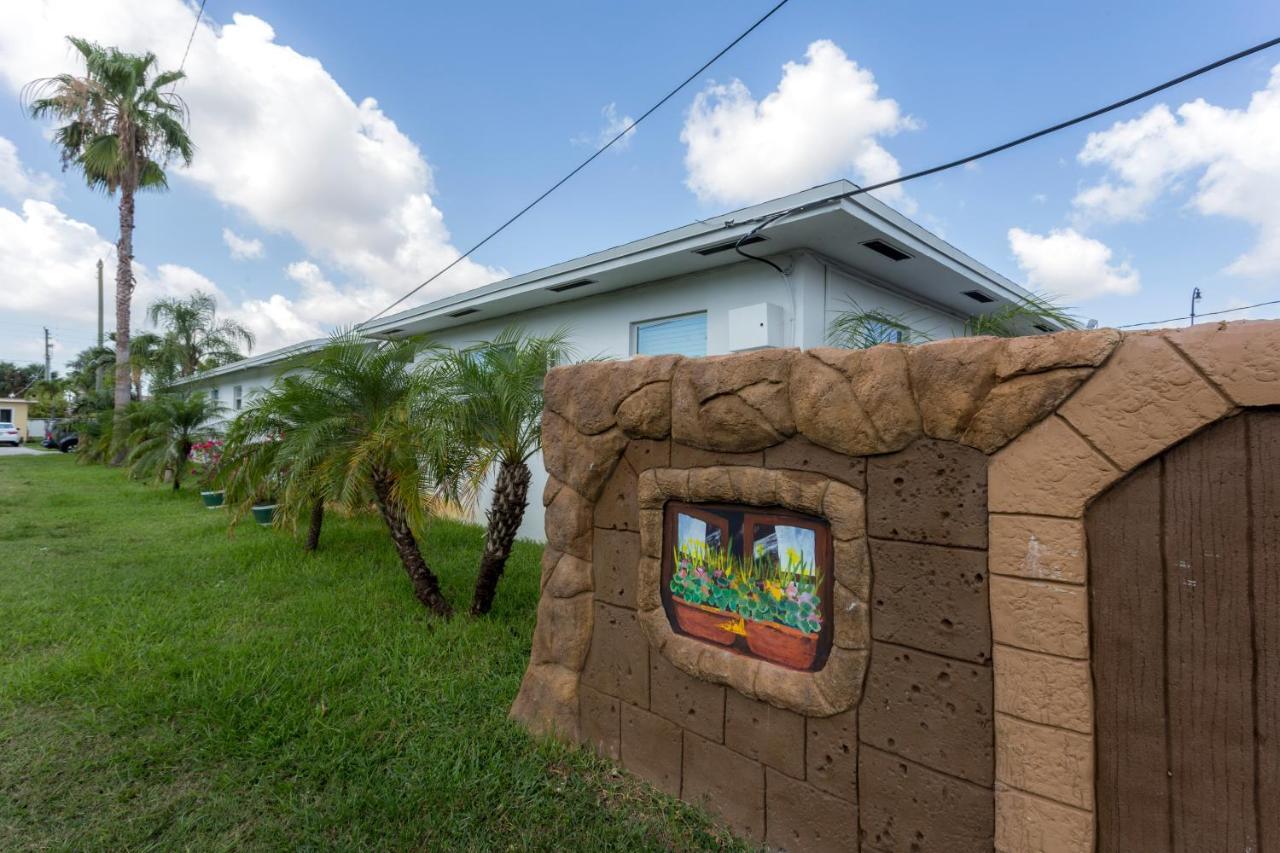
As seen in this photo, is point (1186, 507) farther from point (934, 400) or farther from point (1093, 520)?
point (934, 400)

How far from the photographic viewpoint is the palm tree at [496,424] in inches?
172

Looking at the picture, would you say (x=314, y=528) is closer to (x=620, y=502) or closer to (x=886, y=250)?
(x=620, y=502)

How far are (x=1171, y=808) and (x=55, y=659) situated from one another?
588 centimetres

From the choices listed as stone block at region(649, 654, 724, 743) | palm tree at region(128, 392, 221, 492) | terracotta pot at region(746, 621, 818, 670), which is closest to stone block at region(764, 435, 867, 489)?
terracotta pot at region(746, 621, 818, 670)

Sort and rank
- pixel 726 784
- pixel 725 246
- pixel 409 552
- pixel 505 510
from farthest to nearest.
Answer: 1. pixel 725 246
2. pixel 409 552
3. pixel 505 510
4. pixel 726 784

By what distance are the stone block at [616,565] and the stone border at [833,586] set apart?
0.22ft

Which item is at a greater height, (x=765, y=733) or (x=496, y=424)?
(x=496, y=424)

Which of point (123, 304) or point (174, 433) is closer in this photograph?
point (174, 433)

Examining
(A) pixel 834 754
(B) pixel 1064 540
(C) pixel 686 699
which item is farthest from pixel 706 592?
(B) pixel 1064 540

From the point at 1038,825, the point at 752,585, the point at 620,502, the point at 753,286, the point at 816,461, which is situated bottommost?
the point at 1038,825

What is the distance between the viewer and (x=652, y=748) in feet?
8.84

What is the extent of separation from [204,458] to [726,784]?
12.5m

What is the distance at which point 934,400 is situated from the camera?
6.09ft

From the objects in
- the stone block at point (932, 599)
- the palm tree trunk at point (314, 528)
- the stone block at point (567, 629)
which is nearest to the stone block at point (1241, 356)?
the stone block at point (932, 599)
